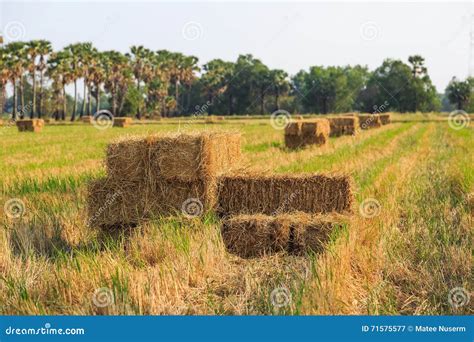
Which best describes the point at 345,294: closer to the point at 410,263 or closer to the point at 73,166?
the point at 410,263

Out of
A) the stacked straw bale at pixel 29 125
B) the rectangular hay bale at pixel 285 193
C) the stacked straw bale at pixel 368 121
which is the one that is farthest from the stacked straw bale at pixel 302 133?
the stacked straw bale at pixel 29 125

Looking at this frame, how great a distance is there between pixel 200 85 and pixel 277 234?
94796mm

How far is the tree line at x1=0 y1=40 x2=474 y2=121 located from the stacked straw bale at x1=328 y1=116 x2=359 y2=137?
174 ft

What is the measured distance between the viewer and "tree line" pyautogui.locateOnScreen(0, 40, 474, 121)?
8131 cm

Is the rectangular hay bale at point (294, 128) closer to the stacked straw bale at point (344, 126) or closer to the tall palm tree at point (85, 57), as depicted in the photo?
the stacked straw bale at point (344, 126)

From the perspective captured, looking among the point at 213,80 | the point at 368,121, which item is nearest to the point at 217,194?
the point at 368,121

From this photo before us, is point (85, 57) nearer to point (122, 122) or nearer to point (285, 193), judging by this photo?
point (122, 122)

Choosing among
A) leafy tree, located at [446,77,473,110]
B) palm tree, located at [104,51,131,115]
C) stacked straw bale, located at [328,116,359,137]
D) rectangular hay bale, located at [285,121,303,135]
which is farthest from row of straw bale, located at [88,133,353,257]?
leafy tree, located at [446,77,473,110]

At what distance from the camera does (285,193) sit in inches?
342

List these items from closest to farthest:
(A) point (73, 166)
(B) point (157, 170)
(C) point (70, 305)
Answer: (C) point (70, 305) → (B) point (157, 170) → (A) point (73, 166)

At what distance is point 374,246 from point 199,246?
2.13 meters

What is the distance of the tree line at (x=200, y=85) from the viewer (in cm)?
8131

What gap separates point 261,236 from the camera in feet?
25.5

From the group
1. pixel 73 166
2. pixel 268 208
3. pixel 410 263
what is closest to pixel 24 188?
pixel 73 166
